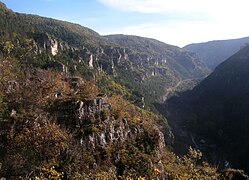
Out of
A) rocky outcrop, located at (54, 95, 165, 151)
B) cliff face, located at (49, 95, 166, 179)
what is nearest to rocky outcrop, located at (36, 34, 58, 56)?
cliff face, located at (49, 95, 166, 179)

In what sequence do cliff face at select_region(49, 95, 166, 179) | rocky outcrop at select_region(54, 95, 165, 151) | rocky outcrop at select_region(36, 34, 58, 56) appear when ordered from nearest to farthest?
cliff face at select_region(49, 95, 166, 179) → rocky outcrop at select_region(54, 95, 165, 151) → rocky outcrop at select_region(36, 34, 58, 56)

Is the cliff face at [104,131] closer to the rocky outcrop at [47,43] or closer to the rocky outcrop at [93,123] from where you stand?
the rocky outcrop at [93,123]

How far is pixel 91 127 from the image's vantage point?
65.4 metres

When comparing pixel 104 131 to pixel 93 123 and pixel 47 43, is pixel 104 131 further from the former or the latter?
pixel 47 43

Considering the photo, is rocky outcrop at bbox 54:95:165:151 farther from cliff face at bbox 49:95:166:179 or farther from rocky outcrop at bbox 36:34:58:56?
rocky outcrop at bbox 36:34:58:56

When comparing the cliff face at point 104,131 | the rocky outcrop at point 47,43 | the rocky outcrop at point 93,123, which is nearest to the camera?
the cliff face at point 104,131

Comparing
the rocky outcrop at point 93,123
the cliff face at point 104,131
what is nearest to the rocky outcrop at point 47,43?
the cliff face at point 104,131

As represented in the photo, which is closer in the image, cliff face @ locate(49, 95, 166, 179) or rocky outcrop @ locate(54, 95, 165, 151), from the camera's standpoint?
cliff face @ locate(49, 95, 166, 179)

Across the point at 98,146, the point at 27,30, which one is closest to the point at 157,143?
the point at 98,146

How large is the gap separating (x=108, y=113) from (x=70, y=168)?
21.2 m

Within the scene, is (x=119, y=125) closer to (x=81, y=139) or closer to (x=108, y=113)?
(x=108, y=113)

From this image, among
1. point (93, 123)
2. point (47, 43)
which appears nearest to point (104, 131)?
point (93, 123)

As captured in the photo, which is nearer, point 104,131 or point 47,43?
point 104,131

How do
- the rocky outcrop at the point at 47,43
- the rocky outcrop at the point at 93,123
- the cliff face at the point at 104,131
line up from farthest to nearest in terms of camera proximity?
1. the rocky outcrop at the point at 47,43
2. the rocky outcrop at the point at 93,123
3. the cliff face at the point at 104,131
